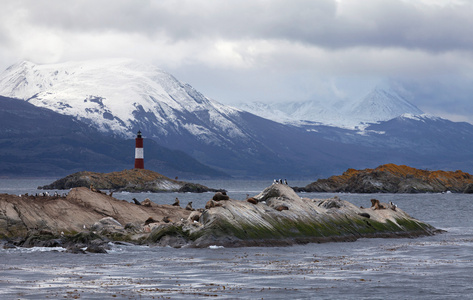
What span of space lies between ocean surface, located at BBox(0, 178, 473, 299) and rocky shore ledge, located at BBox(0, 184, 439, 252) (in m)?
1.54

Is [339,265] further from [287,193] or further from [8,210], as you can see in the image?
[8,210]

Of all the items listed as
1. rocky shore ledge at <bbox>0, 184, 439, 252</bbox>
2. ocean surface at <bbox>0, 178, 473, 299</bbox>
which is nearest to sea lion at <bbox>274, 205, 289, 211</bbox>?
rocky shore ledge at <bbox>0, 184, 439, 252</bbox>

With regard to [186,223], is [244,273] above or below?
below

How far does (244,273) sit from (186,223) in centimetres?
1490

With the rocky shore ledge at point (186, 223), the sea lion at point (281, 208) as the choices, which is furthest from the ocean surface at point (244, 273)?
the sea lion at point (281, 208)

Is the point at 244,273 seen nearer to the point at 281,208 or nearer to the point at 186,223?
the point at 186,223

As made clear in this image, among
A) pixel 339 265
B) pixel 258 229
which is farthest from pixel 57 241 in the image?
pixel 339 265

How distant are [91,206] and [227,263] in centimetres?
2019

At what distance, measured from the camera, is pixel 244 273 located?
42.9m

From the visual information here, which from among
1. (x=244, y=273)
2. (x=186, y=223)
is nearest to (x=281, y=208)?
(x=186, y=223)

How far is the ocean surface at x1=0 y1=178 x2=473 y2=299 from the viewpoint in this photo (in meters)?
36.5

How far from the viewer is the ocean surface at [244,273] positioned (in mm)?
36531

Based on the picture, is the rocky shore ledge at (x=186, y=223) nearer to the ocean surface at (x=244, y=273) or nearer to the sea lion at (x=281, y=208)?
the sea lion at (x=281, y=208)

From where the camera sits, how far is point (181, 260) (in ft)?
157
